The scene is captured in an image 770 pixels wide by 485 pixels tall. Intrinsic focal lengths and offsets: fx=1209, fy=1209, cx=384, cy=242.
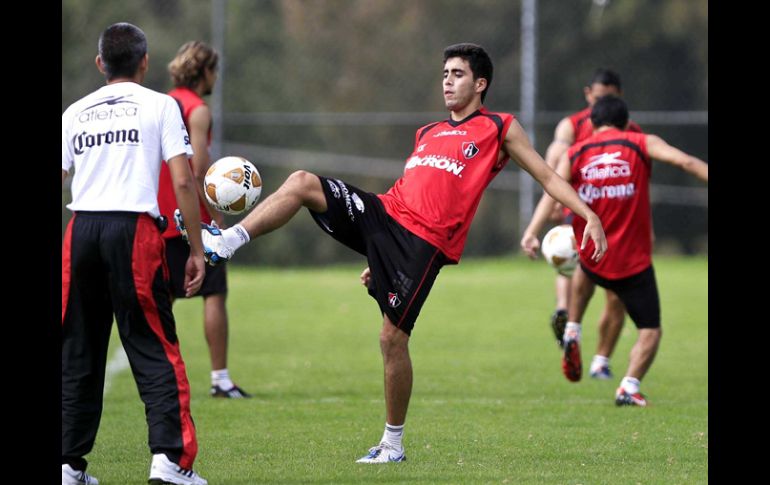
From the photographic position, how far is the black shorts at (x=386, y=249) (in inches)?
242

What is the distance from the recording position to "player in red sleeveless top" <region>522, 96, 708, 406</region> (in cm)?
841

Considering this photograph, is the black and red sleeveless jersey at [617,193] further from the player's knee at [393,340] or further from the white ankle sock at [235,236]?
the white ankle sock at [235,236]

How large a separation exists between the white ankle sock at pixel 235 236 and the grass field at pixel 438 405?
43.5 inches

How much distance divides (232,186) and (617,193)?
3.41 metres

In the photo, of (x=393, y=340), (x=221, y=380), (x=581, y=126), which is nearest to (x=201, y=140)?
(x=221, y=380)

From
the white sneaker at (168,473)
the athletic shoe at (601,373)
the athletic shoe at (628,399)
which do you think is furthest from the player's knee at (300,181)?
the athletic shoe at (601,373)

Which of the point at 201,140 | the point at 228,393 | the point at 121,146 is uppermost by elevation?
the point at 201,140

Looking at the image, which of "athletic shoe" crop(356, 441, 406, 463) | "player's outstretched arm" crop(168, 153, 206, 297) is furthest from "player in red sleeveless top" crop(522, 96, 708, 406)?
"player's outstretched arm" crop(168, 153, 206, 297)

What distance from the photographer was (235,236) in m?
5.71

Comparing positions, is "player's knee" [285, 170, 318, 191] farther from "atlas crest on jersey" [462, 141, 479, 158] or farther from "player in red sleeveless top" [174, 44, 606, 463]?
"atlas crest on jersey" [462, 141, 479, 158]

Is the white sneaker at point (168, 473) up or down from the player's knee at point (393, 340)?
down

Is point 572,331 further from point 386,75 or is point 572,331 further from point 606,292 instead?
point 386,75

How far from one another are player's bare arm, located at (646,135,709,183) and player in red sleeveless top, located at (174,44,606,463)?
1609 mm
